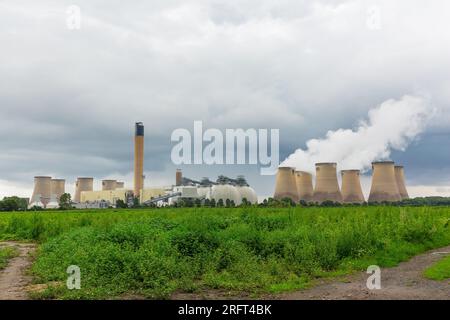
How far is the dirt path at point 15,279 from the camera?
9.76 meters

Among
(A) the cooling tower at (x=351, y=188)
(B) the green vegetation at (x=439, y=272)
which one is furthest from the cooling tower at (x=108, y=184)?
(B) the green vegetation at (x=439, y=272)

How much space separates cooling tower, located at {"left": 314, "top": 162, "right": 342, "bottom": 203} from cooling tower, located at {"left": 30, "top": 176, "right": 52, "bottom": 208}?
50.4m

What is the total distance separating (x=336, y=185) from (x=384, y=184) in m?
6.48

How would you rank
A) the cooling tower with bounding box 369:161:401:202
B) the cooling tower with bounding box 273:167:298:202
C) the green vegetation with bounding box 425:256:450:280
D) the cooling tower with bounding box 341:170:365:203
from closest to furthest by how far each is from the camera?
the green vegetation with bounding box 425:256:450:280 < the cooling tower with bounding box 369:161:401:202 < the cooling tower with bounding box 273:167:298:202 < the cooling tower with bounding box 341:170:365:203

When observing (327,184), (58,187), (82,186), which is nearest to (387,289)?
(327,184)

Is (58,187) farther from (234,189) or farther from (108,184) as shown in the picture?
(234,189)

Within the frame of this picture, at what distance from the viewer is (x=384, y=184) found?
63969mm

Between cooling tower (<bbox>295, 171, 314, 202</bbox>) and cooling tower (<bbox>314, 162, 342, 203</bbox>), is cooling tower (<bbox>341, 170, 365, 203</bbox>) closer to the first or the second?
Result: cooling tower (<bbox>314, 162, 342, 203</bbox>)

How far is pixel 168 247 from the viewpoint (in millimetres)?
12766

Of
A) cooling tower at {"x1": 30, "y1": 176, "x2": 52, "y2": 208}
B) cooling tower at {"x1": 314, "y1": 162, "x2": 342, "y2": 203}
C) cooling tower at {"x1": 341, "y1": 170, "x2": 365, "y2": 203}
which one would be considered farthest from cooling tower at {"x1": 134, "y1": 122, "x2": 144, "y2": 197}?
cooling tower at {"x1": 341, "y1": 170, "x2": 365, "y2": 203}

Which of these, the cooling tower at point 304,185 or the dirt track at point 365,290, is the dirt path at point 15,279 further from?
the cooling tower at point 304,185

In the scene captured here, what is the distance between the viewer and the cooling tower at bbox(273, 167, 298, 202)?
220 ft

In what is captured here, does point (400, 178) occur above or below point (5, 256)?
above

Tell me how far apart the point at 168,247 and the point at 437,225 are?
14015mm
